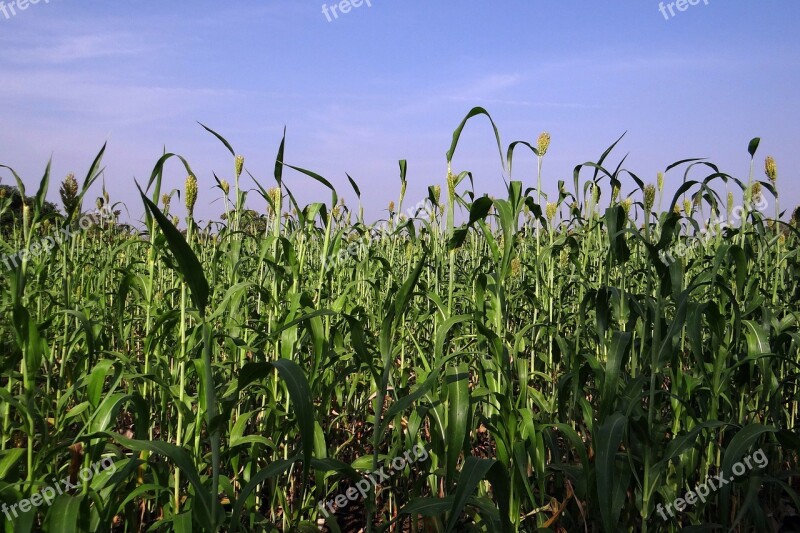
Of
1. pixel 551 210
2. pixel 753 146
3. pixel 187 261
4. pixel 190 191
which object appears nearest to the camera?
pixel 187 261

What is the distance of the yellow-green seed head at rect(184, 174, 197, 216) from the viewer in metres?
2.07

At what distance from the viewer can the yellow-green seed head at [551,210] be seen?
12.2 ft

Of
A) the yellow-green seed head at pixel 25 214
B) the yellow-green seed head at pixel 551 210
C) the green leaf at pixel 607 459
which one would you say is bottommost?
the green leaf at pixel 607 459

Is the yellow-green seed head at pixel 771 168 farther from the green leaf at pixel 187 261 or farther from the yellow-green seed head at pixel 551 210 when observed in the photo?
the green leaf at pixel 187 261

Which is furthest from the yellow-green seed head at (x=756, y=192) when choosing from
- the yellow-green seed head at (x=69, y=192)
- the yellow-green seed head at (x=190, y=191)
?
the yellow-green seed head at (x=69, y=192)

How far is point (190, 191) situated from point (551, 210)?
235 cm

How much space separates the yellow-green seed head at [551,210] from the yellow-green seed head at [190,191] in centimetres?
221

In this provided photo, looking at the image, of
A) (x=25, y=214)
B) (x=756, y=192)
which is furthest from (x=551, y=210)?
(x=25, y=214)

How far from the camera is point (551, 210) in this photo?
148 inches

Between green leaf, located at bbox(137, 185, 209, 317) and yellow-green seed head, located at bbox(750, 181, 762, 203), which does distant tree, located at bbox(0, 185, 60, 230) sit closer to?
green leaf, located at bbox(137, 185, 209, 317)

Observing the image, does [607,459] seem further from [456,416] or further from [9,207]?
[9,207]

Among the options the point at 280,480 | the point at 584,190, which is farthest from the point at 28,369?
the point at 584,190

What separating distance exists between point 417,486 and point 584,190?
2.19 meters

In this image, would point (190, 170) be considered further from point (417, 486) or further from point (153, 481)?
point (417, 486)
